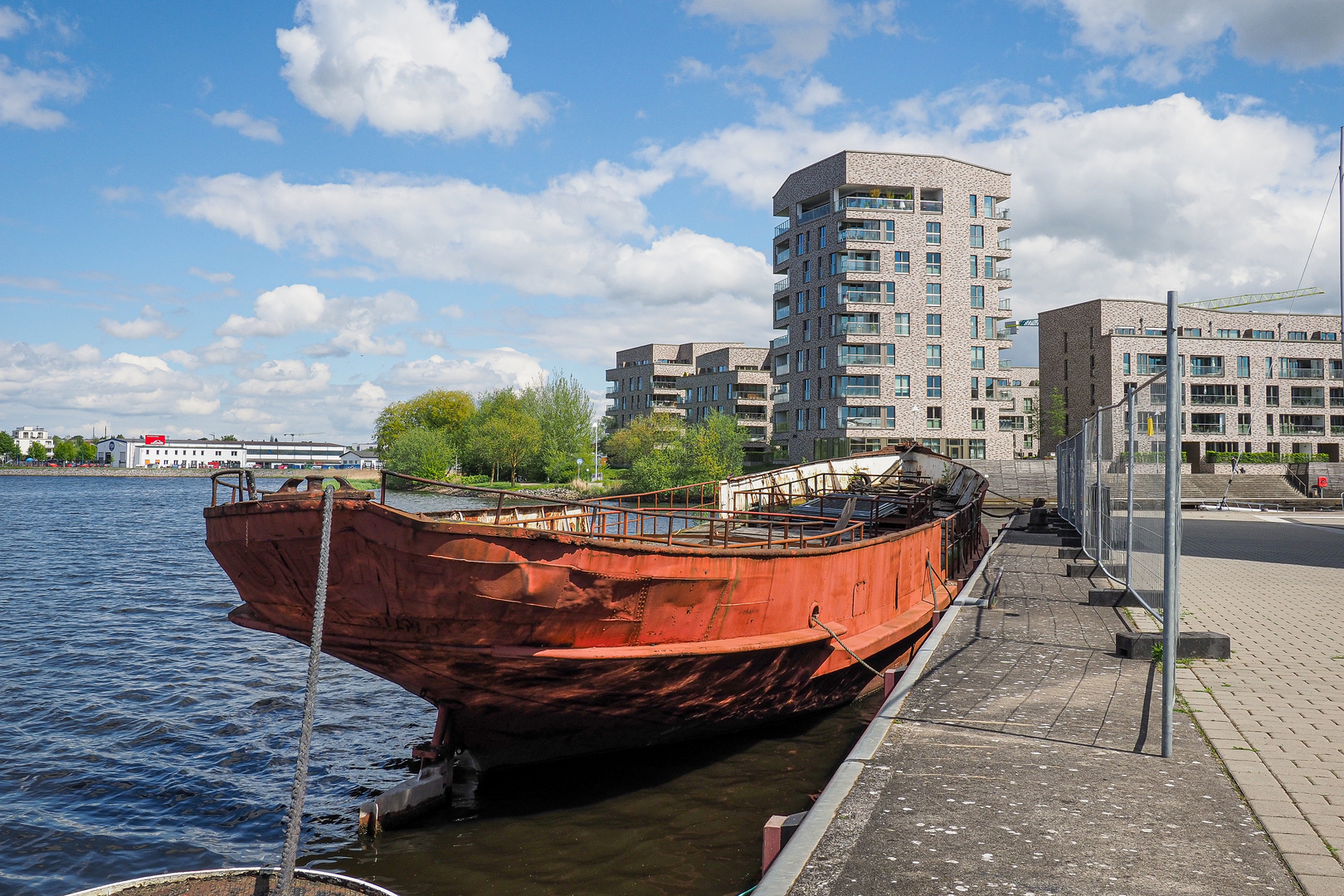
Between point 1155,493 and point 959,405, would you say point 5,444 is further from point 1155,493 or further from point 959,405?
point 1155,493

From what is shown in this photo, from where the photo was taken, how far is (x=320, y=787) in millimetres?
8578

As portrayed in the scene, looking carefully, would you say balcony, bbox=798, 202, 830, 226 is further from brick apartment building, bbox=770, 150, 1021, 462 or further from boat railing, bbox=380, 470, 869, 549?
boat railing, bbox=380, 470, 869, 549

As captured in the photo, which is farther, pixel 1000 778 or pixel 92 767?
pixel 92 767

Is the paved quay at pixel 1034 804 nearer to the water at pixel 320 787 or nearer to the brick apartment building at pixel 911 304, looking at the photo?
the water at pixel 320 787

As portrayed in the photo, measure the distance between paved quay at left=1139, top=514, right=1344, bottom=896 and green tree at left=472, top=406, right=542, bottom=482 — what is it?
70.4 m

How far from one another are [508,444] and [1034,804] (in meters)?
78.8

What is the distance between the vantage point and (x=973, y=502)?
1705 centimetres

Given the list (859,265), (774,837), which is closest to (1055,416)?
(859,265)

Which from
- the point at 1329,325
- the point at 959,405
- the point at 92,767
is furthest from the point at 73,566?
the point at 1329,325

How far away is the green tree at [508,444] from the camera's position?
8138 centimetres

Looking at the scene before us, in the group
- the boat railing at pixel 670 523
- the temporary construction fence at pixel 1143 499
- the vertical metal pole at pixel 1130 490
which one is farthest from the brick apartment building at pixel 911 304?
the vertical metal pole at pixel 1130 490

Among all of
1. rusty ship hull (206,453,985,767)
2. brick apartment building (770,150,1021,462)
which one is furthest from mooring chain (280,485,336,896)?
brick apartment building (770,150,1021,462)

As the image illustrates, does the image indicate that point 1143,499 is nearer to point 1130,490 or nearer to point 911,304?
point 1130,490

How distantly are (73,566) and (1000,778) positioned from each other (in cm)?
3014
